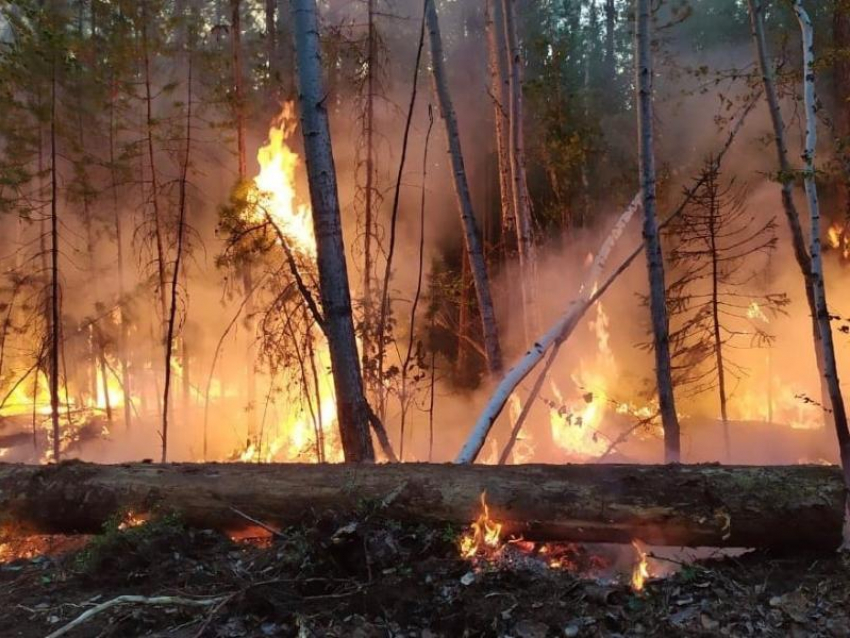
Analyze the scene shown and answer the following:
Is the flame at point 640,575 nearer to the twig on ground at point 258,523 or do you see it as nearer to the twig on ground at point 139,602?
the twig on ground at point 258,523

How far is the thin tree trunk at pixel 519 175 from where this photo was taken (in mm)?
7887

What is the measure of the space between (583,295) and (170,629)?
193 inches

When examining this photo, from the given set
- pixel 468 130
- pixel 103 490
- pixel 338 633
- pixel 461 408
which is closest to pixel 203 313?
pixel 461 408

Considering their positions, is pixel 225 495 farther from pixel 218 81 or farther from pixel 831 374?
pixel 218 81

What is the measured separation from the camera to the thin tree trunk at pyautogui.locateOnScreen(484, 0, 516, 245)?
8406mm

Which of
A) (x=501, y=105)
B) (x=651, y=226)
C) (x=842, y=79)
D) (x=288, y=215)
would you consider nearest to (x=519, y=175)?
(x=501, y=105)

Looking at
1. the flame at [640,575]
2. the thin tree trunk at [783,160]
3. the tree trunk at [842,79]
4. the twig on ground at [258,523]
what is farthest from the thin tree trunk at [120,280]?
the tree trunk at [842,79]

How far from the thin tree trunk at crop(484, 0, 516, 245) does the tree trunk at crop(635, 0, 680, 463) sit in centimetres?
251

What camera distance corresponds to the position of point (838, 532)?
3457mm

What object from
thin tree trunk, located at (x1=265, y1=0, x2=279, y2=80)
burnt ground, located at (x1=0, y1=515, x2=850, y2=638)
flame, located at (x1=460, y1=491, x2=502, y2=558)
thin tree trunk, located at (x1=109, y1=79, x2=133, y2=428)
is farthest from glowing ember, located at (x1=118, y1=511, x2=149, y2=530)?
thin tree trunk, located at (x1=265, y1=0, x2=279, y2=80)

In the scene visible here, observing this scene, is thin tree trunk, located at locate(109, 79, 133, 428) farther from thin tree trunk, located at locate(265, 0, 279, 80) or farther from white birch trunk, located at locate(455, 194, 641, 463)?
white birch trunk, located at locate(455, 194, 641, 463)

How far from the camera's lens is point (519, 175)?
A: 8.03 meters

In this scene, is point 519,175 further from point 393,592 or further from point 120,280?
point 120,280

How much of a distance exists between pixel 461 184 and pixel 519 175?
1039 millimetres
